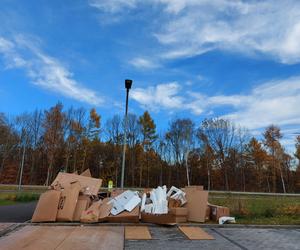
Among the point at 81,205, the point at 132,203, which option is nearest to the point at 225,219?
the point at 132,203

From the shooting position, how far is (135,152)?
165 feet

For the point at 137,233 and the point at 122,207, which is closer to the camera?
the point at 137,233

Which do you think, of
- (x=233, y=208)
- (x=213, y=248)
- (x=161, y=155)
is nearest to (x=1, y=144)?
(x=161, y=155)

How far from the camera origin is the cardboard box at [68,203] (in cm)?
963

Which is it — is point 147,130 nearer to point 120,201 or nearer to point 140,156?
point 140,156

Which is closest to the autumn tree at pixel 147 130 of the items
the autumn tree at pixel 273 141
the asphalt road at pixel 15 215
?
the autumn tree at pixel 273 141

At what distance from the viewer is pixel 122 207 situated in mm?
9906

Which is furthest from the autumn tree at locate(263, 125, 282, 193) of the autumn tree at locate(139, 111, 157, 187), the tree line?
the autumn tree at locate(139, 111, 157, 187)

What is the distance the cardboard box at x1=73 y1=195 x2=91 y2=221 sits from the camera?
32.4 feet

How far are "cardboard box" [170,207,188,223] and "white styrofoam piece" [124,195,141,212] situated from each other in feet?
4.18

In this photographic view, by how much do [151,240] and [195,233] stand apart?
1693 mm

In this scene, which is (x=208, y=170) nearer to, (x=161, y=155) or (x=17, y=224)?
(x=161, y=155)

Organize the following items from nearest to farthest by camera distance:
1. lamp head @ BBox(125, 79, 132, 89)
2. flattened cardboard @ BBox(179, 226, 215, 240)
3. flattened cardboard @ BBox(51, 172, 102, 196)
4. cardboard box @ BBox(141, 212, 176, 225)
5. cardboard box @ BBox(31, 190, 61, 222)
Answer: flattened cardboard @ BBox(179, 226, 215, 240)
cardboard box @ BBox(141, 212, 176, 225)
cardboard box @ BBox(31, 190, 61, 222)
flattened cardboard @ BBox(51, 172, 102, 196)
lamp head @ BBox(125, 79, 132, 89)

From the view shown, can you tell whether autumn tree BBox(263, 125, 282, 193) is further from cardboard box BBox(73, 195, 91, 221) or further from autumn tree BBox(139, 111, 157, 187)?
cardboard box BBox(73, 195, 91, 221)
